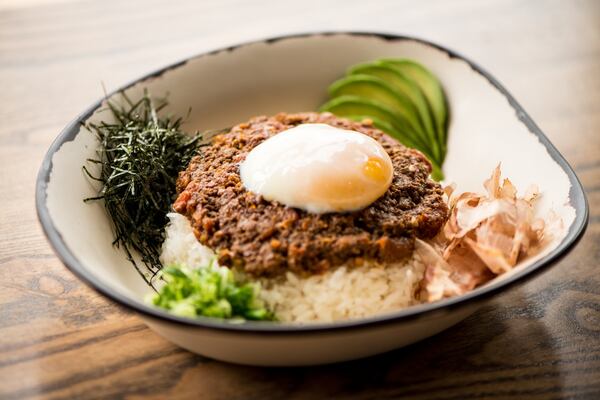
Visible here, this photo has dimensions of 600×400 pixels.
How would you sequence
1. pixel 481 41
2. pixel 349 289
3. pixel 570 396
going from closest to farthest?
pixel 570 396 → pixel 349 289 → pixel 481 41

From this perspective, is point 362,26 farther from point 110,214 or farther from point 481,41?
point 110,214

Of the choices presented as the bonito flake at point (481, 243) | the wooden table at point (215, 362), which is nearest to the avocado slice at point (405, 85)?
the wooden table at point (215, 362)

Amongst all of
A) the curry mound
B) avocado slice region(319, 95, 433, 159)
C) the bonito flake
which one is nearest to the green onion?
the curry mound

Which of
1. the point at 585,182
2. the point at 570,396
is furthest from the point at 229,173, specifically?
the point at 585,182

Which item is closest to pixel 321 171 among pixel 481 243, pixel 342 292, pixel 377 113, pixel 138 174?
pixel 342 292

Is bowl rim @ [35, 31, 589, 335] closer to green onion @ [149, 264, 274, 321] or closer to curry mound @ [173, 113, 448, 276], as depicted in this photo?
green onion @ [149, 264, 274, 321]

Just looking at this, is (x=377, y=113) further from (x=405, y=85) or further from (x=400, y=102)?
(x=405, y=85)
